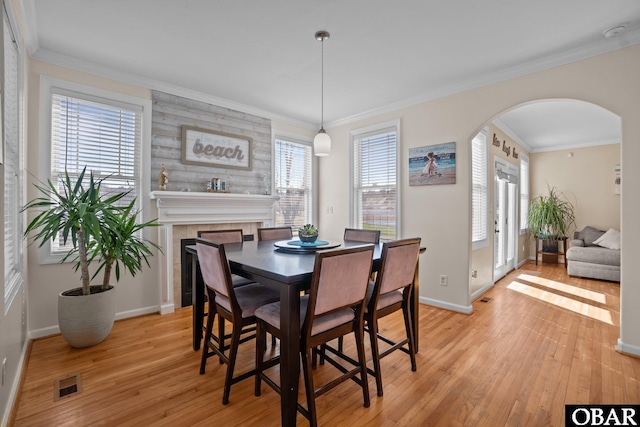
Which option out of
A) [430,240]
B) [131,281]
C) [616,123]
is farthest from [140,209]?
[616,123]

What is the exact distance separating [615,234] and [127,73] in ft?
25.8

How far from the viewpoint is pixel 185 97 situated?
3682 millimetres

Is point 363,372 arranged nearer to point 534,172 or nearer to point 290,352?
point 290,352

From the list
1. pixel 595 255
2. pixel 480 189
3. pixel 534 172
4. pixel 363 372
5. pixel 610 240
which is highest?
pixel 534 172

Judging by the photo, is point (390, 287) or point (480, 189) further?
point (480, 189)

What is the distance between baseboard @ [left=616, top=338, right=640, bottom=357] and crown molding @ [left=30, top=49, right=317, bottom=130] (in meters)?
4.58

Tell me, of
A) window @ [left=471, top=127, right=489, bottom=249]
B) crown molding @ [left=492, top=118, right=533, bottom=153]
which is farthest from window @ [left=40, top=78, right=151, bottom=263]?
crown molding @ [left=492, top=118, right=533, bottom=153]

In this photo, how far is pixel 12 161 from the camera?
209 cm

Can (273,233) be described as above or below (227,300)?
above

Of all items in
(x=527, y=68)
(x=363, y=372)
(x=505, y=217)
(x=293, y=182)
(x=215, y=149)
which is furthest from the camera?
(x=505, y=217)

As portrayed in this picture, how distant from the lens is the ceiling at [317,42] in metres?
2.19

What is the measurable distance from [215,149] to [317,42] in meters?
2.01

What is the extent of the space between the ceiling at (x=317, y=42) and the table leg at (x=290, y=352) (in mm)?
2025

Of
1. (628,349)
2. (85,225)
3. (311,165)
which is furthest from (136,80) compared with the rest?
(628,349)
